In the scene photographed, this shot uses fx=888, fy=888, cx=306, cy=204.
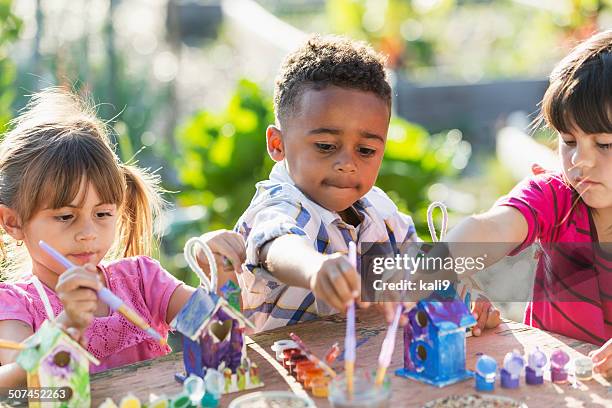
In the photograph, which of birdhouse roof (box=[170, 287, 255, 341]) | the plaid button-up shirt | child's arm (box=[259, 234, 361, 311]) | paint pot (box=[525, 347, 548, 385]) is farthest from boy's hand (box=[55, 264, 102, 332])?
paint pot (box=[525, 347, 548, 385])

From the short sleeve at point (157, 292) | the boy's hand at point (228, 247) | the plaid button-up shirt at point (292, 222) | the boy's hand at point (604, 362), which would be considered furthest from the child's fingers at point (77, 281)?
the boy's hand at point (604, 362)

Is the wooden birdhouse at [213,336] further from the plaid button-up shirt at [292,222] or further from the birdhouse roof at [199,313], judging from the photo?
the plaid button-up shirt at [292,222]

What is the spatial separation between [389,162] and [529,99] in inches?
137

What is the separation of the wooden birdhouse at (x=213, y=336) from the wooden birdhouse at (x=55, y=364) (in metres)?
0.20

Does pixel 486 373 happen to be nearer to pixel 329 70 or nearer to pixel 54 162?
pixel 329 70

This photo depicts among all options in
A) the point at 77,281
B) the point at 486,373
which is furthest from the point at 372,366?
the point at 77,281

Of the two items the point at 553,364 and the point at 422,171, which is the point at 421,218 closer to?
the point at 422,171

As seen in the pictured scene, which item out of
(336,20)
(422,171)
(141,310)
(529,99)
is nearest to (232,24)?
(336,20)

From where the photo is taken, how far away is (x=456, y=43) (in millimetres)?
9195

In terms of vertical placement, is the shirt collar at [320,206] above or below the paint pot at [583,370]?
above

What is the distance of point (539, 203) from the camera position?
2.20 m

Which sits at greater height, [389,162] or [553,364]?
[389,162]

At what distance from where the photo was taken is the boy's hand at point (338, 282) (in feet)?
4.82

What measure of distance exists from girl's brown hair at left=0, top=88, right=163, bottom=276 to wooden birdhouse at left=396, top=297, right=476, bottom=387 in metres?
0.79
